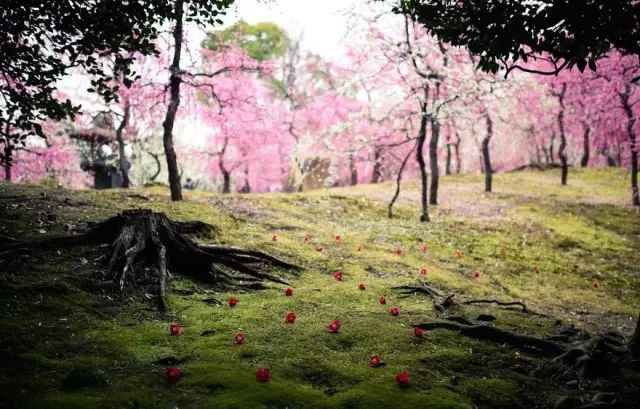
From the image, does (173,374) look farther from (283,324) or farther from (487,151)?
(487,151)

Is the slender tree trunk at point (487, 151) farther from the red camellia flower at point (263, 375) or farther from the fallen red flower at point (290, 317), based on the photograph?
the red camellia flower at point (263, 375)

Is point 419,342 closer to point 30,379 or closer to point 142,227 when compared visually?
point 30,379

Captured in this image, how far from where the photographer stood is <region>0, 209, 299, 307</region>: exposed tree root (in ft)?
27.2

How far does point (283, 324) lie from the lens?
23.5 ft

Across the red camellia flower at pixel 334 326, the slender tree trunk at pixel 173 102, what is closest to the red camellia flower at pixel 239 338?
the red camellia flower at pixel 334 326

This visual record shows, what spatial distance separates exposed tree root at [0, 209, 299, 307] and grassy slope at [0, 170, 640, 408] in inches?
13.8

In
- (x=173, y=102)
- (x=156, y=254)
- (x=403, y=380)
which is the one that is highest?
(x=173, y=102)

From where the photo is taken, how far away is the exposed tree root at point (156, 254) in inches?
326

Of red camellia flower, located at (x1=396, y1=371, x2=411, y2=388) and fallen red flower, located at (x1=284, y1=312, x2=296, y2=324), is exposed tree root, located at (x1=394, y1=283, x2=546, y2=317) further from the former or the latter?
red camellia flower, located at (x1=396, y1=371, x2=411, y2=388)

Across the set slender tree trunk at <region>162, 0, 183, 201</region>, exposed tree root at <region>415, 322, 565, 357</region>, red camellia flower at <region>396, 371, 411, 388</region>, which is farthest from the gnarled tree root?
slender tree trunk at <region>162, 0, 183, 201</region>

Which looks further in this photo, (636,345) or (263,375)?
(636,345)

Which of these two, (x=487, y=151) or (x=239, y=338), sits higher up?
(x=487, y=151)

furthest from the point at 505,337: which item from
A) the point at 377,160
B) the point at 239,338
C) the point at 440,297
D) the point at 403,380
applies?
the point at 377,160

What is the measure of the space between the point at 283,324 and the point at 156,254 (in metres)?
3.22
